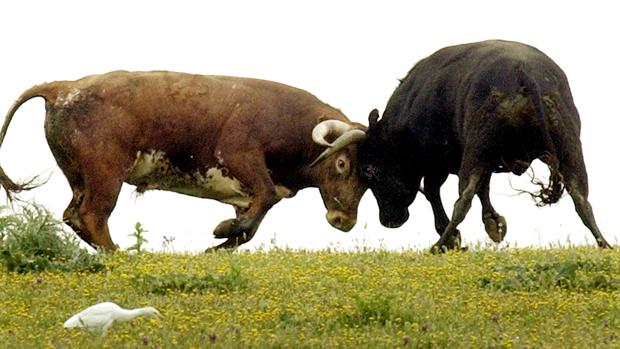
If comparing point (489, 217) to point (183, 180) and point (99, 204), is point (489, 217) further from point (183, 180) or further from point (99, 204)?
point (99, 204)

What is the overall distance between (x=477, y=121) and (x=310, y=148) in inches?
138

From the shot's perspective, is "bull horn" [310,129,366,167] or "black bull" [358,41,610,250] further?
"bull horn" [310,129,366,167]

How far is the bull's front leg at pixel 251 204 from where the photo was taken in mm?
18766

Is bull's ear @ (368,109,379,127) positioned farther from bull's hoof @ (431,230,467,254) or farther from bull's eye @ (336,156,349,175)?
bull's hoof @ (431,230,467,254)

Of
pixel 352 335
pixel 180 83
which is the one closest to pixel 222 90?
pixel 180 83

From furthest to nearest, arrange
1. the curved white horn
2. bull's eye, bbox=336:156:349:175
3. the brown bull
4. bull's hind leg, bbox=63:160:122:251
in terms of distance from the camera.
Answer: bull's eye, bbox=336:156:349:175
the curved white horn
the brown bull
bull's hind leg, bbox=63:160:122:251

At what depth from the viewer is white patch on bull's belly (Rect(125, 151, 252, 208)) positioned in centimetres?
1858

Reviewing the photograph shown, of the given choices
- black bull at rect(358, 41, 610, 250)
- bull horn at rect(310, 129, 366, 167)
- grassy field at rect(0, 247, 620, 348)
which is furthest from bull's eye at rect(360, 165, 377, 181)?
grassy field at rect(0, 247, 620, 348)

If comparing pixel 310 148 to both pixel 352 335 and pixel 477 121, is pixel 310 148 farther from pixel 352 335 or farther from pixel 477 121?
pixel 352 335

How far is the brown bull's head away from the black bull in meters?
1.13

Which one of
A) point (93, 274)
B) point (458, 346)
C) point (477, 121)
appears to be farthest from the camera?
point (477, 121)

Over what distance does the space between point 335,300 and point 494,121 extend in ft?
13.7

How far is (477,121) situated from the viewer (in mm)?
16578

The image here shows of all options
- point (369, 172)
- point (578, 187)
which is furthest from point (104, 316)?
point (369, 172)
